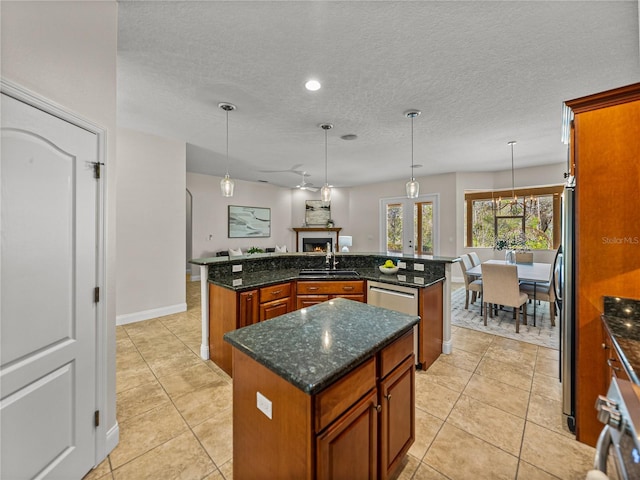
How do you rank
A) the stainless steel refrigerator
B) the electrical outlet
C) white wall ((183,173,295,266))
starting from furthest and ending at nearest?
white wall ((183,173,295,266)) < the stainless steel refrigerator < the electrical outlet

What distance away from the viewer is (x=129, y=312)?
12.6ft

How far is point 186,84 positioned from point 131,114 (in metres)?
1.20

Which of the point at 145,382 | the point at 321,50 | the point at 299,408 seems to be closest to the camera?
the point at 299,408

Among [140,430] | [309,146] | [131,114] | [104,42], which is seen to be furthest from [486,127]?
[140,430]

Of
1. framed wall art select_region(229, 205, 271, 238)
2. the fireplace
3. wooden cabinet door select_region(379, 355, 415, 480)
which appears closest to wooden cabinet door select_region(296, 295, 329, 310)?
wooden cabinet door select_region(379, 355, 415, 480)

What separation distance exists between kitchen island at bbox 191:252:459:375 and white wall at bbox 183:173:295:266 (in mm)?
4377

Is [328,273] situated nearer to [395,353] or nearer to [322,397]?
[395,353]

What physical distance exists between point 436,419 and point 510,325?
2705 mm

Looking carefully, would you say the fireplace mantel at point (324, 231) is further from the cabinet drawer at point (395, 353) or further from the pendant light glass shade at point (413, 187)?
the cabinet drawer at point (395, 353)

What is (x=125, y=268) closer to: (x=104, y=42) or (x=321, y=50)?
(x=104, y=42)

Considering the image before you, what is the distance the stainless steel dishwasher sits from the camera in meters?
2.63

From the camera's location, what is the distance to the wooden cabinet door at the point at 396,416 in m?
1.28

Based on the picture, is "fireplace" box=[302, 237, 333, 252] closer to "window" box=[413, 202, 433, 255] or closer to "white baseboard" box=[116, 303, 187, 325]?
"window" box=[413, 202, 433, 255]

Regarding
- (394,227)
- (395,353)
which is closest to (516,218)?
(394,227)
